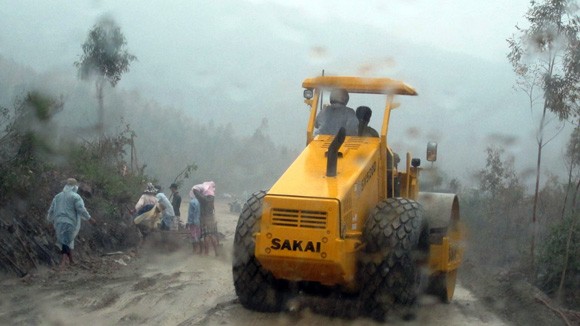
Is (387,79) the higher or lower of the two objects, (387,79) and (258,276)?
the higher

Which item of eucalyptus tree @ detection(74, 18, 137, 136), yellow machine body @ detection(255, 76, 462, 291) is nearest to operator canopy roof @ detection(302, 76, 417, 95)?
yellow machine body @ detection(255, 76, 462, 291)

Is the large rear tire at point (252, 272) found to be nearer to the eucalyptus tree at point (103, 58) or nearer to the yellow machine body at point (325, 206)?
the yellow machine body at point (325, 206)

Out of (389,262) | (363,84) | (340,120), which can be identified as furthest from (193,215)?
(389,262)

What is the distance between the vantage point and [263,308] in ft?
28.4

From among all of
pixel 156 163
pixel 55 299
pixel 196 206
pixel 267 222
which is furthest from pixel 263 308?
pixel 156 163

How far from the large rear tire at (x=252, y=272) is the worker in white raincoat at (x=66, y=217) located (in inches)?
206

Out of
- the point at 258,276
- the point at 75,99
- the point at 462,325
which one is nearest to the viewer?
the point at 258,276

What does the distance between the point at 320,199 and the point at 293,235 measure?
0.43 m

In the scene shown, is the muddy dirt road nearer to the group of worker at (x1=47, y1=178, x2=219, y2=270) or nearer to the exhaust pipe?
the exhaust pipe

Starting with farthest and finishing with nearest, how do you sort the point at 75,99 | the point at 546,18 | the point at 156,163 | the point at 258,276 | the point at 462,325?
the point at 156,163, the point at 75,99, the point at 546,18, the point at 462,325, the point at 258,276

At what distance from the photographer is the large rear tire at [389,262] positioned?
323 inches

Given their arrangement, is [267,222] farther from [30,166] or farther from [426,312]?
[30,166]

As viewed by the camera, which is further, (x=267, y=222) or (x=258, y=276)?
(x=258, y=276)

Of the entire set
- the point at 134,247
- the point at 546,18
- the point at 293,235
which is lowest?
the point at 134,247
